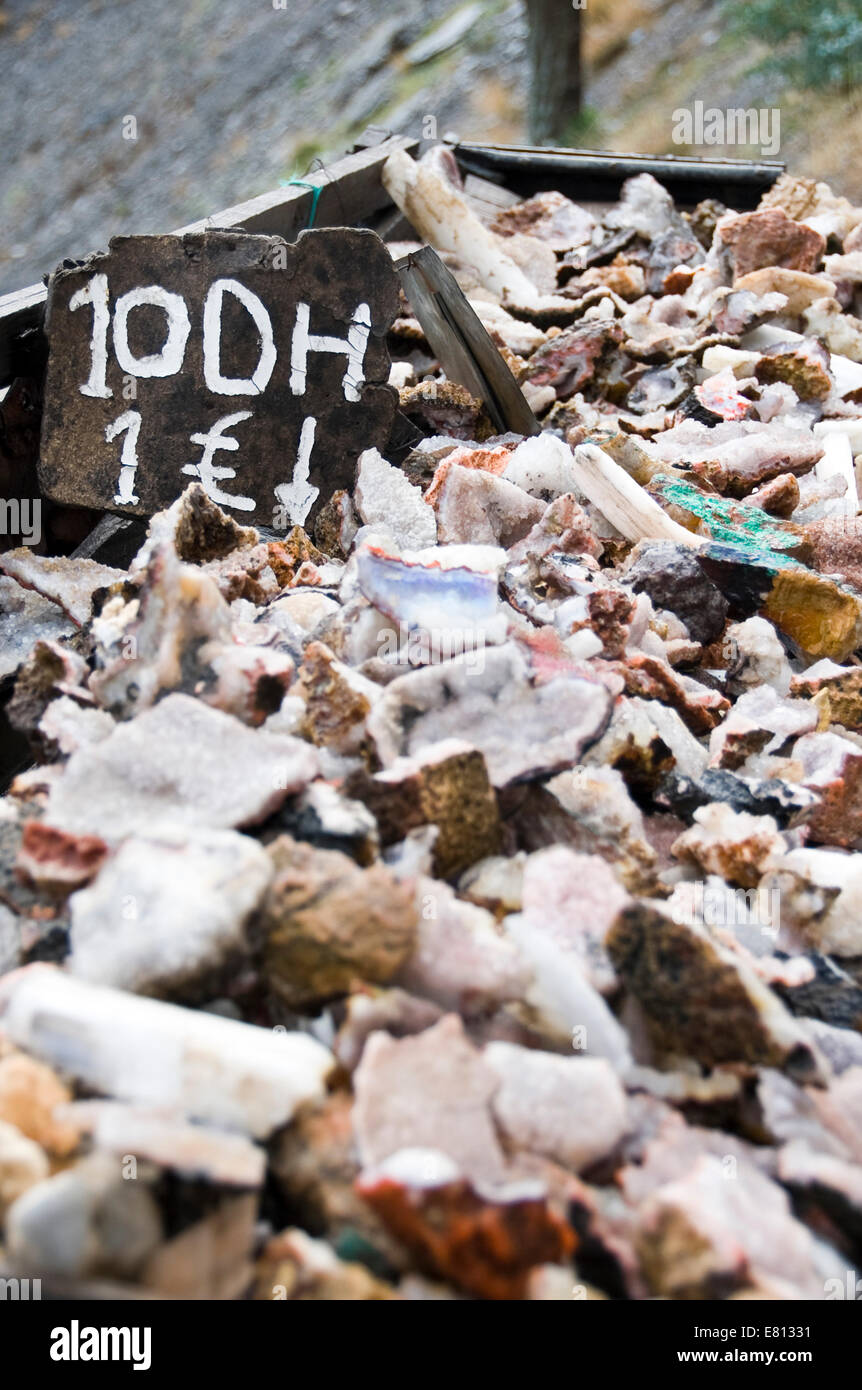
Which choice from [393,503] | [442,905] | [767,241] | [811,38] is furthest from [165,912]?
[811,38]

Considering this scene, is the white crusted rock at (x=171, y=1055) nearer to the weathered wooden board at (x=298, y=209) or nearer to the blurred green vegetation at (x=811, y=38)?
the weathered wooden board at (x=298, y=209)

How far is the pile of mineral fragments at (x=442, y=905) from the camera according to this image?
2.78 feet

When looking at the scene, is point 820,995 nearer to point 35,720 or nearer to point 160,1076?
point 160,1076

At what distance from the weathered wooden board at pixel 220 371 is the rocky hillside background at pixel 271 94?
5312mm

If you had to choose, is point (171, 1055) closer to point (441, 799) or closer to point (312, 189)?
point (441, 799)

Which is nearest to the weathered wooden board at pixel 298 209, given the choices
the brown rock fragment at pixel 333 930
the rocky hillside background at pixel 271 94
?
the brown rock fragment at pixel 333 930

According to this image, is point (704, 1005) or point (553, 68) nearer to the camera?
point (704, 1005)

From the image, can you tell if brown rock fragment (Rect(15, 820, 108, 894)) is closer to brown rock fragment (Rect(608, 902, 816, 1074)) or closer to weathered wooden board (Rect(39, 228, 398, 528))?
brown rock fragment (Rect(608, 902, 816, 1074))

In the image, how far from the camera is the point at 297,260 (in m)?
2.09

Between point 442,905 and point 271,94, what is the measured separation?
1253 cm

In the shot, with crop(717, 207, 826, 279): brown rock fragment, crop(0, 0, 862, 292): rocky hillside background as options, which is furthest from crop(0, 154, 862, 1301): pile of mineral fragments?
crop(0, 0, 862, 292): rocky hillside background

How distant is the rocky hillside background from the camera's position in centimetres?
851

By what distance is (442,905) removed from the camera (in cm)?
110

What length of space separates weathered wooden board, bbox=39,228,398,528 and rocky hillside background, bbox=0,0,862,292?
17.4 ft
